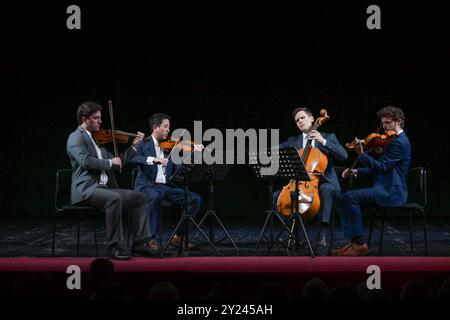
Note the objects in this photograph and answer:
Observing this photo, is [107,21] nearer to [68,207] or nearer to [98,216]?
[98,216]

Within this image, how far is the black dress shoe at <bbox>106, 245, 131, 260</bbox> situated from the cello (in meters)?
1.33

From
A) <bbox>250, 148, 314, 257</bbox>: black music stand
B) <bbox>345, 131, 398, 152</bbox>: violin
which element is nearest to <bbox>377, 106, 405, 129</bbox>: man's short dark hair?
<bbox>345, 131, 398, 152</bbox>: violin

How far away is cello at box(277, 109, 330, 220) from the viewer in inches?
180

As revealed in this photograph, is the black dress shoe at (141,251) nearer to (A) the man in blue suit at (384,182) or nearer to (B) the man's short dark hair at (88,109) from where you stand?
(B) the man's short dark hair at (88,109)

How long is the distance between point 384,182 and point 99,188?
2.18m

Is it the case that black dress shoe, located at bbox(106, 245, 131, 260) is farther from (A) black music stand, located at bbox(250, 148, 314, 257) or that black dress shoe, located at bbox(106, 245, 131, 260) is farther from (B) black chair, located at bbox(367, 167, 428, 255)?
(B) black chair, located at bbox(367, 167, 428, 255)

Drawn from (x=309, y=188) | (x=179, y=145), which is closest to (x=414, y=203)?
(x=309, y=188)

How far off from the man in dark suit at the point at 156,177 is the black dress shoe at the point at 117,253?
35.6 inches

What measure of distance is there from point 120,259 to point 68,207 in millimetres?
797

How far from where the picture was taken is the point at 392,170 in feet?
15.2

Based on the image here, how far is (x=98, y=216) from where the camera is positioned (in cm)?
775

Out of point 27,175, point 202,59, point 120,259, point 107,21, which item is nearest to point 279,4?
point 202,59

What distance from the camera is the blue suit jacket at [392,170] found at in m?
4.55
